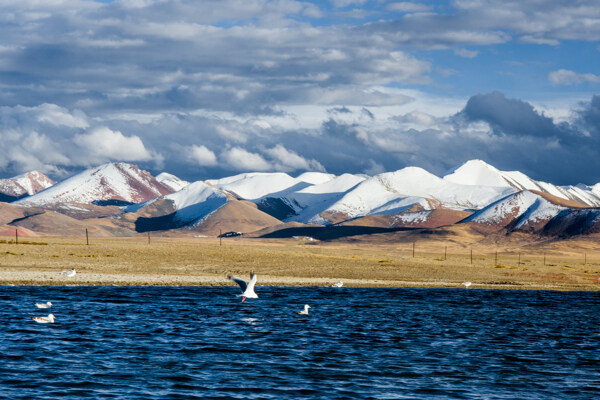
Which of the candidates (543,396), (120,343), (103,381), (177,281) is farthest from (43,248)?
(543,396)

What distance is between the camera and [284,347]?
34188 millimetres

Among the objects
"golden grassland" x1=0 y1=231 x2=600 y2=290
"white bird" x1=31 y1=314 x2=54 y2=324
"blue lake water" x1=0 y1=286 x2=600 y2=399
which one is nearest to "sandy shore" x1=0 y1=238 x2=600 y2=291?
"golden grassland" x1=0 y1=231 x2=600 y2=290

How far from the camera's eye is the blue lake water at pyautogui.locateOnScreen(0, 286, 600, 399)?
2611 cm

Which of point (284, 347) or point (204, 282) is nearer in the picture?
point (284, 347)

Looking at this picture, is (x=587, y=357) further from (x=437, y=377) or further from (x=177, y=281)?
(x=177, y=281)

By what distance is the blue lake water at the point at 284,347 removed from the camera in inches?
1028

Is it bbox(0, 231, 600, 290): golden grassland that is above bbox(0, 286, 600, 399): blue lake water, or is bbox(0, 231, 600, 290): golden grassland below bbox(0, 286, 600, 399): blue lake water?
above

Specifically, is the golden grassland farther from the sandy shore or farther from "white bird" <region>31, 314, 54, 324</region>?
"white bird" <region>31, 314, 54, 324</region>

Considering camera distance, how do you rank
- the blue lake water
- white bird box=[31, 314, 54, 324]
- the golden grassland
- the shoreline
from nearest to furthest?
the blue lake water
white bird box=[31, 314, 54, 324]
the shoreline
the golden grassland

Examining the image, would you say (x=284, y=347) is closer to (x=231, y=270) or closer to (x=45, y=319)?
(x=45, y=319)

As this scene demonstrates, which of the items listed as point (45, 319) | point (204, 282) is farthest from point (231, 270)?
point (45, 319)

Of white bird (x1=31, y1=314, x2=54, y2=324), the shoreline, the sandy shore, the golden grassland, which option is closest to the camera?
white bird (x1=31, y1=314, x2=54, y2=324)

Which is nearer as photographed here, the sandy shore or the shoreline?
the shoreline

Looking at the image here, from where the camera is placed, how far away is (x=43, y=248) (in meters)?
83.4
